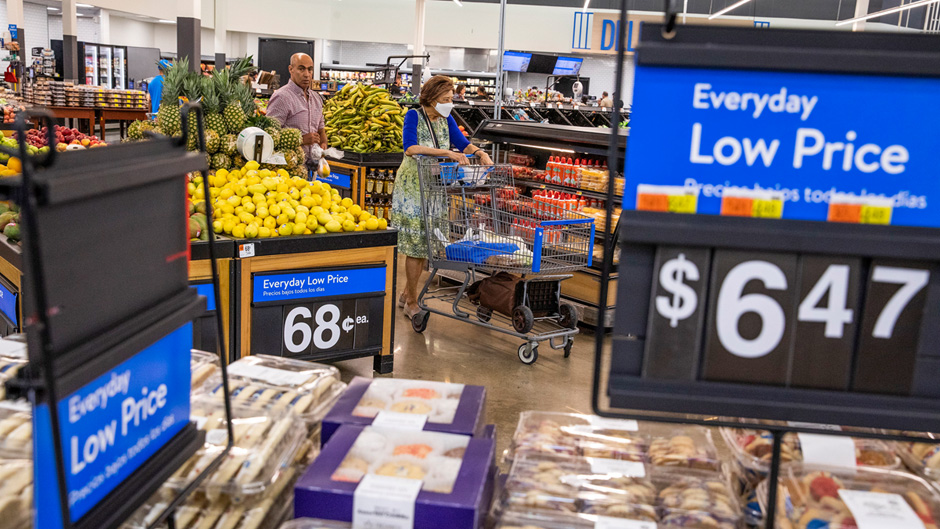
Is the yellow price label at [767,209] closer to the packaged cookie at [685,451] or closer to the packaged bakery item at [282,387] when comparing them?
the packaged cookie at [685,451]

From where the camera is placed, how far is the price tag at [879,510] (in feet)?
4.61

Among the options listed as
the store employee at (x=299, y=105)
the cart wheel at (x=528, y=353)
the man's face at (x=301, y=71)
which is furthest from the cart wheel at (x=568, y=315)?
the man's face at (x=301, y=71)

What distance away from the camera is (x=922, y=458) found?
1.79m

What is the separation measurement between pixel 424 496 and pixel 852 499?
82 cm

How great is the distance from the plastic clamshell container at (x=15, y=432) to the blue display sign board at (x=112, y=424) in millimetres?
387

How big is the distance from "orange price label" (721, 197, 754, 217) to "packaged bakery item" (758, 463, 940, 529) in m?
0.69

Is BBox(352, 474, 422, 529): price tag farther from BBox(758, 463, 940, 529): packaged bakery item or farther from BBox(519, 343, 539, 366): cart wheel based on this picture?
BBox(519, 343, 539, 366): cart wheel

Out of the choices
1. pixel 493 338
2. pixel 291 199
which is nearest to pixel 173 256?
pixel 291 199

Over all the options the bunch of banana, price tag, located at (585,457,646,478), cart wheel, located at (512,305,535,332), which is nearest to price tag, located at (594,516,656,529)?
price tag, located at (585,457,646,478)

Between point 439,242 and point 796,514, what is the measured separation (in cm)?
376

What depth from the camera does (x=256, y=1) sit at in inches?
929

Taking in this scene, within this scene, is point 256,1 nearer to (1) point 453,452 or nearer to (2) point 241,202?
(2) point 241,202

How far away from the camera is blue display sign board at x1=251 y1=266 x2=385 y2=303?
392cm

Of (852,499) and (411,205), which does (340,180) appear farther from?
(852,499)
